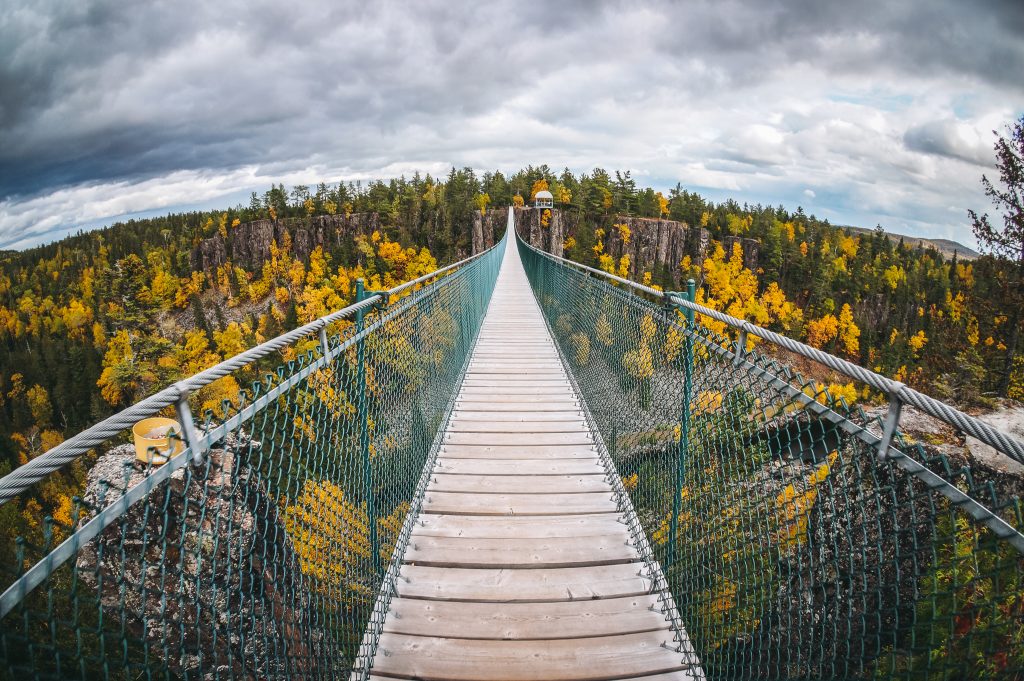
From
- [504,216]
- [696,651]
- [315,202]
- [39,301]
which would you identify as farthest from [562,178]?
[39,301]

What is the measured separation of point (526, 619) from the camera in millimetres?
2490

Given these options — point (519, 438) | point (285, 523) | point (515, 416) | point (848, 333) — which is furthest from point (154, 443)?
point (848, 333)

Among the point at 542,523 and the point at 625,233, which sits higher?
the point at 625,233

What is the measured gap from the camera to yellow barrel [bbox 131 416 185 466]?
1.28 metres

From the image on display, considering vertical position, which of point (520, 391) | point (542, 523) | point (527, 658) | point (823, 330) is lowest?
point (823, 330)

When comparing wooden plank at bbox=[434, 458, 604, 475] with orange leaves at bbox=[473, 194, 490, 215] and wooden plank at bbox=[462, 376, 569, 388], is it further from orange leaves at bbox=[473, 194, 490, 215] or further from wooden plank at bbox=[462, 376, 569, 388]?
orange leaves at bbox=[473, 194, 490, 215]

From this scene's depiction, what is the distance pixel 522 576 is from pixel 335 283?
73468mm

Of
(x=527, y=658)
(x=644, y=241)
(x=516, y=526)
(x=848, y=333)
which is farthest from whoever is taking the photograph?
(x=644, y=241)

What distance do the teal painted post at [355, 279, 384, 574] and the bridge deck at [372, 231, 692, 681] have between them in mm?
325

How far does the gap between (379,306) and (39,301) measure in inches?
4870

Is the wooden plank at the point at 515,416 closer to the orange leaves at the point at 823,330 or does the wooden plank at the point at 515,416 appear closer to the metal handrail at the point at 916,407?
the metal handrail at the point at 916,407

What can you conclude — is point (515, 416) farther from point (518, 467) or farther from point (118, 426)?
point (118, 426)

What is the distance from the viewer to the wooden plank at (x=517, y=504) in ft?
10.8

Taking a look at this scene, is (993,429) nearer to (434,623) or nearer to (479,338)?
(434,623)
